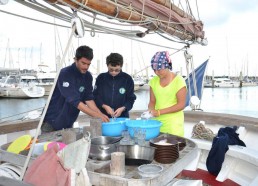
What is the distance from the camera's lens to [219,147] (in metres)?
3.32

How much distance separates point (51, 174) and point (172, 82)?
1.58m

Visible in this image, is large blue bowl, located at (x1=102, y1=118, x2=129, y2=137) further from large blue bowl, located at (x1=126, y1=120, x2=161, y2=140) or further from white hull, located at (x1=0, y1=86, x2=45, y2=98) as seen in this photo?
white hull, located at (x1=0, y1=86, x2=45, y2=98)

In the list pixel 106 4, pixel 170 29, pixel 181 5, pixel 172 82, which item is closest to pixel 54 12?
pixel 106 4

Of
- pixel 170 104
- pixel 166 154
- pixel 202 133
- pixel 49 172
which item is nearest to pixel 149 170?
pixel 166 154

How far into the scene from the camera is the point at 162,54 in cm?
268

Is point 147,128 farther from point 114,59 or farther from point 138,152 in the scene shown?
point 114,59

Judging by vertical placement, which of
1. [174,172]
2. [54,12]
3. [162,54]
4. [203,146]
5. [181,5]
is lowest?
[203,146]

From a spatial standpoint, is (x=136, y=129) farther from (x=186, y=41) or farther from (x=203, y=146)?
(x=186, y=41)

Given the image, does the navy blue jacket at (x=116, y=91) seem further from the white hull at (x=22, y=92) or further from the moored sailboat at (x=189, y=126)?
the white hull at (x=22, y=92)

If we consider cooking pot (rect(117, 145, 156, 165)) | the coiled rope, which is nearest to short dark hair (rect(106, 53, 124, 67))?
cooking pot (rect(117, 145, 156, 165))

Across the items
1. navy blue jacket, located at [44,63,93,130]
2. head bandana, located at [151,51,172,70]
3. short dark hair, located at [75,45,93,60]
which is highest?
short dark hair, located at [75,45,93,60]

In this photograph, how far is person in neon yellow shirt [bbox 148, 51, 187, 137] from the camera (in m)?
2.69

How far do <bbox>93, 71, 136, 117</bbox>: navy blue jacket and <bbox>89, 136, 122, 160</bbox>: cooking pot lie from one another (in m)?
1.22

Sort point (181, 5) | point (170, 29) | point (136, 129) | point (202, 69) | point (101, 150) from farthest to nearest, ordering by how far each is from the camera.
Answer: point (202, 69), point (181, 5), point (170, 29), point (136, 129), point (101, 150)
